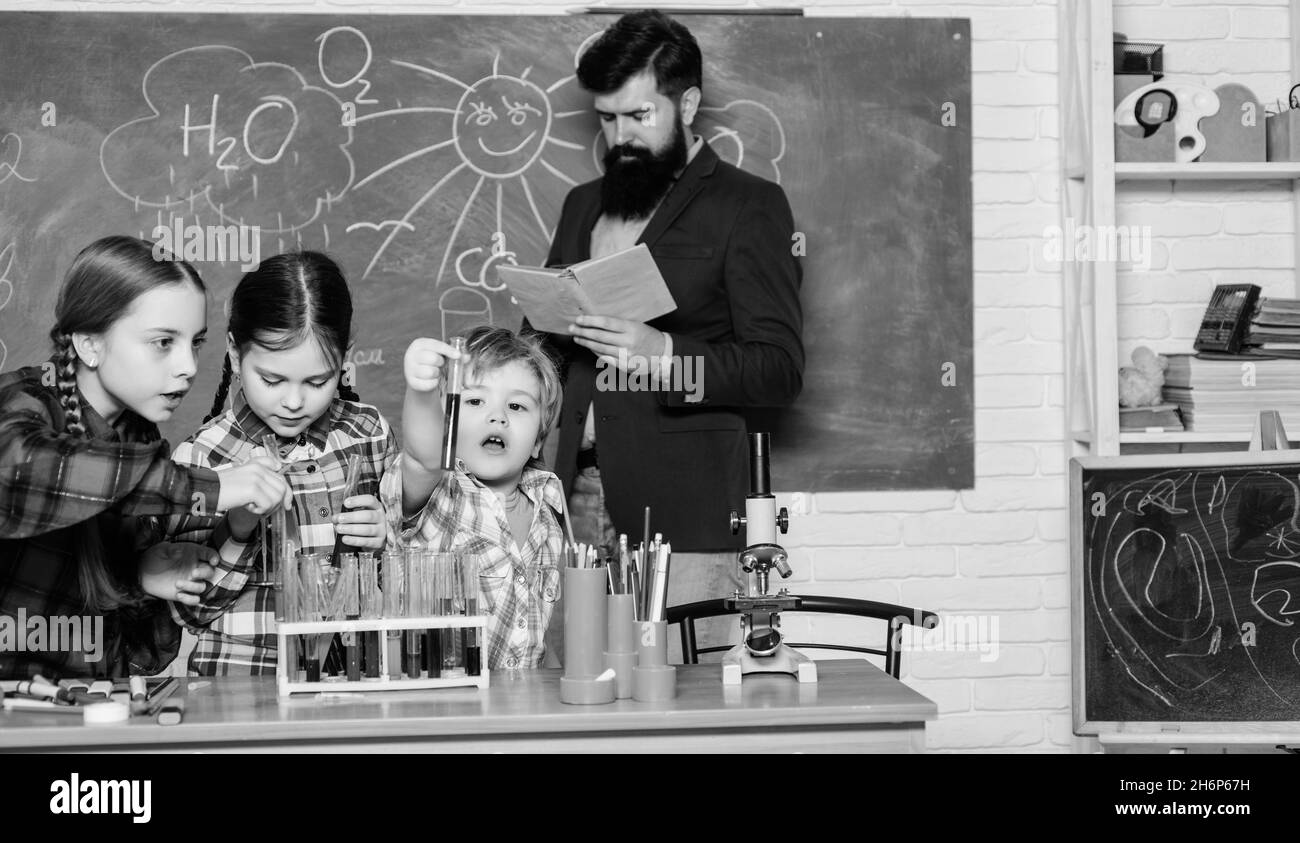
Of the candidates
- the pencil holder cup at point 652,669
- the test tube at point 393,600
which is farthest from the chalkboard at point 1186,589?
the test tube at point 393,600

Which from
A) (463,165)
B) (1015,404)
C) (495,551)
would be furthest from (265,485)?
(1015,404)

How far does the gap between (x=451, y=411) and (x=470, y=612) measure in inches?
12.2

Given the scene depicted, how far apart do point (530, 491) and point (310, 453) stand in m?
0.41

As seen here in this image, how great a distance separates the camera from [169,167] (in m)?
3.20

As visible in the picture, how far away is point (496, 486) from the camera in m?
2.30

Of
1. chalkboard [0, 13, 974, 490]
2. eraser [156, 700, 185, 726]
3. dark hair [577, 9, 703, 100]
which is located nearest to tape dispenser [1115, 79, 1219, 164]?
chalkboard [0, 13, 974, 490]

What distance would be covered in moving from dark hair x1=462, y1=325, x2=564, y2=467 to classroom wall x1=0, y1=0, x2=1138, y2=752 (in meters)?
1.27

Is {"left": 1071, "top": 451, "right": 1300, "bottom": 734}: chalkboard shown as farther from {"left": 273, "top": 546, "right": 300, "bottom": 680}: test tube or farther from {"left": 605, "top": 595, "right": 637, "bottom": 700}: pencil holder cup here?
{"left": 273, "top": 546, "right": 300, "bottom": 680}: test tube

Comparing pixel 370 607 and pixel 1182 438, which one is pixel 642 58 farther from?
pixel 370 607

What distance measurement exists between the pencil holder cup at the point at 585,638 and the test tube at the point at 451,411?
0.89ft

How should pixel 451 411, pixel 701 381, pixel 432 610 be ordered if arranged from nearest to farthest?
pixel 432 610 → pixel 451 411 → pixel 701 381

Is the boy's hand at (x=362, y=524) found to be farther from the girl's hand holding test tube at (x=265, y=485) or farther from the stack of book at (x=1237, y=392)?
the stack of book at (x=1237, y=392)

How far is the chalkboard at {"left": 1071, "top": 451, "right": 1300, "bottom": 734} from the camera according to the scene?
2516 mm
